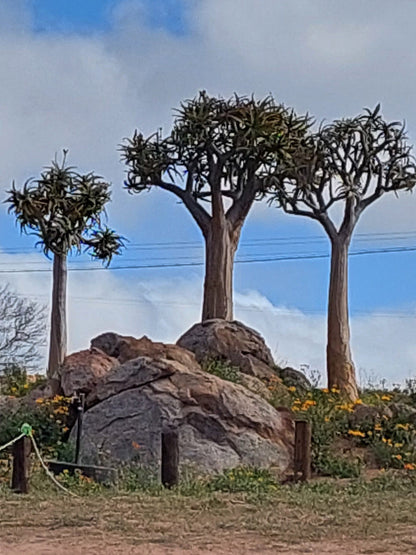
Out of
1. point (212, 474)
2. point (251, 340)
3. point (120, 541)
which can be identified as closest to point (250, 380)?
point (251, 340)

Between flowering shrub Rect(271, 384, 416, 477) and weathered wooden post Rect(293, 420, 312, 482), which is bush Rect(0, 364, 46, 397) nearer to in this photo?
flowering shrub Rect(271, 384, 416, 477)

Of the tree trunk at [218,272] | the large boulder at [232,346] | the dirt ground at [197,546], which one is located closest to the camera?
the dirt ground at [197,546]

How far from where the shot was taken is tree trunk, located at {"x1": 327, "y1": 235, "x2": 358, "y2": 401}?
796 inches

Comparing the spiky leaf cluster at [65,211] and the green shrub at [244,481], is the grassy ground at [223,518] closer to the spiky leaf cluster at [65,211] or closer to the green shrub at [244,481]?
the green shrub at [244,481]

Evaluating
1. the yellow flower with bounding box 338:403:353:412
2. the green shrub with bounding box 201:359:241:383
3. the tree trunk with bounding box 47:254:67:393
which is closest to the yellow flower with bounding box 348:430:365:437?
the yellow flower with bounding box 338:403:353:412

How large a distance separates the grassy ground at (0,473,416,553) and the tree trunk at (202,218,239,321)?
9902 millimetres

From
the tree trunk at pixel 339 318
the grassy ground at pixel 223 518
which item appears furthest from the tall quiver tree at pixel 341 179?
the grassy ground at pixel 223 518

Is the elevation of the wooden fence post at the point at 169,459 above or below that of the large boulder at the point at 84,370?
below

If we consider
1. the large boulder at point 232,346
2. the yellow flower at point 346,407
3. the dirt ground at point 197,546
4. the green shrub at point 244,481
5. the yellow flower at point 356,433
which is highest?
the large boulder at point 232,346

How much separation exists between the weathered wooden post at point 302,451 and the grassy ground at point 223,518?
0.86 m

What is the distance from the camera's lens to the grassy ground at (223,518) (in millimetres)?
7836

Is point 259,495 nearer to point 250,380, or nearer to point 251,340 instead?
point 250,380

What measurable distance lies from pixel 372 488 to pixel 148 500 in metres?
3.07

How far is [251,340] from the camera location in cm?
1864
